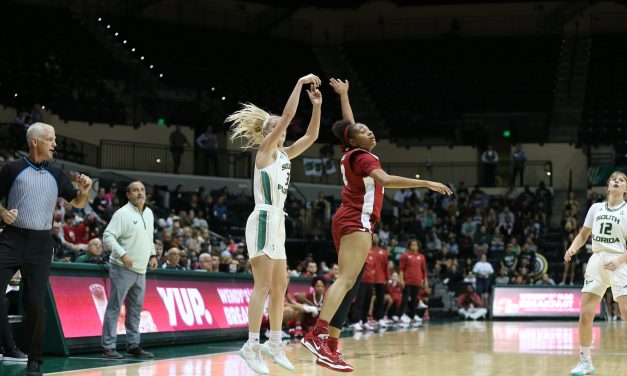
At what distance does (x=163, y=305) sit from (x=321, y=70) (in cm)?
2518

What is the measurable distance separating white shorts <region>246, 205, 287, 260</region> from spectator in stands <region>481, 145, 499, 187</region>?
26.5 meters

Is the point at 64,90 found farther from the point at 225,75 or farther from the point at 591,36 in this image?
the point at 591,36

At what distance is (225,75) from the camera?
115 ft

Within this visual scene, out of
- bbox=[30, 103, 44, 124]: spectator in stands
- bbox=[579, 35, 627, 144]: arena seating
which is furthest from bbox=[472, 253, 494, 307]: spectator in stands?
bbox=[30, 103, 44, 124]: spectator in stands

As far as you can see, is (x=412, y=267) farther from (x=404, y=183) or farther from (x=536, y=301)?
(x=404, y=183)

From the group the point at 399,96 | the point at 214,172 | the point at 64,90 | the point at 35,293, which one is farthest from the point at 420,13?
the point at 35,293

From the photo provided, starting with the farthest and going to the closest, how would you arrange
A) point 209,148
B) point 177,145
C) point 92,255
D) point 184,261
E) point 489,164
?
point 489,164, point 209,148, point 177,145, point 184,261, point 92,255

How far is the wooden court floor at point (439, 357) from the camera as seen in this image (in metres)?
9.70

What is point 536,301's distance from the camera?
974 inches

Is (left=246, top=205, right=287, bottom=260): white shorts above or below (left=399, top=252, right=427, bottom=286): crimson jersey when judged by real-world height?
above

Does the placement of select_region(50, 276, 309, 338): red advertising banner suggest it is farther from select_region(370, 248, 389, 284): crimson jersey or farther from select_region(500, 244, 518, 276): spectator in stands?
select_region(500, 244, 518, 276): spectator in stands

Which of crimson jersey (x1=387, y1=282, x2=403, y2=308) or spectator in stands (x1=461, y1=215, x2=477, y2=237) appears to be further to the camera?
spectator in stands (x1=461, y1=215, x2=477, y2=237)

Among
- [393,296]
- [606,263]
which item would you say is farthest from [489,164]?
[606,263]

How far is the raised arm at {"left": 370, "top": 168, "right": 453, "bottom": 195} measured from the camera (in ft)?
25.1
